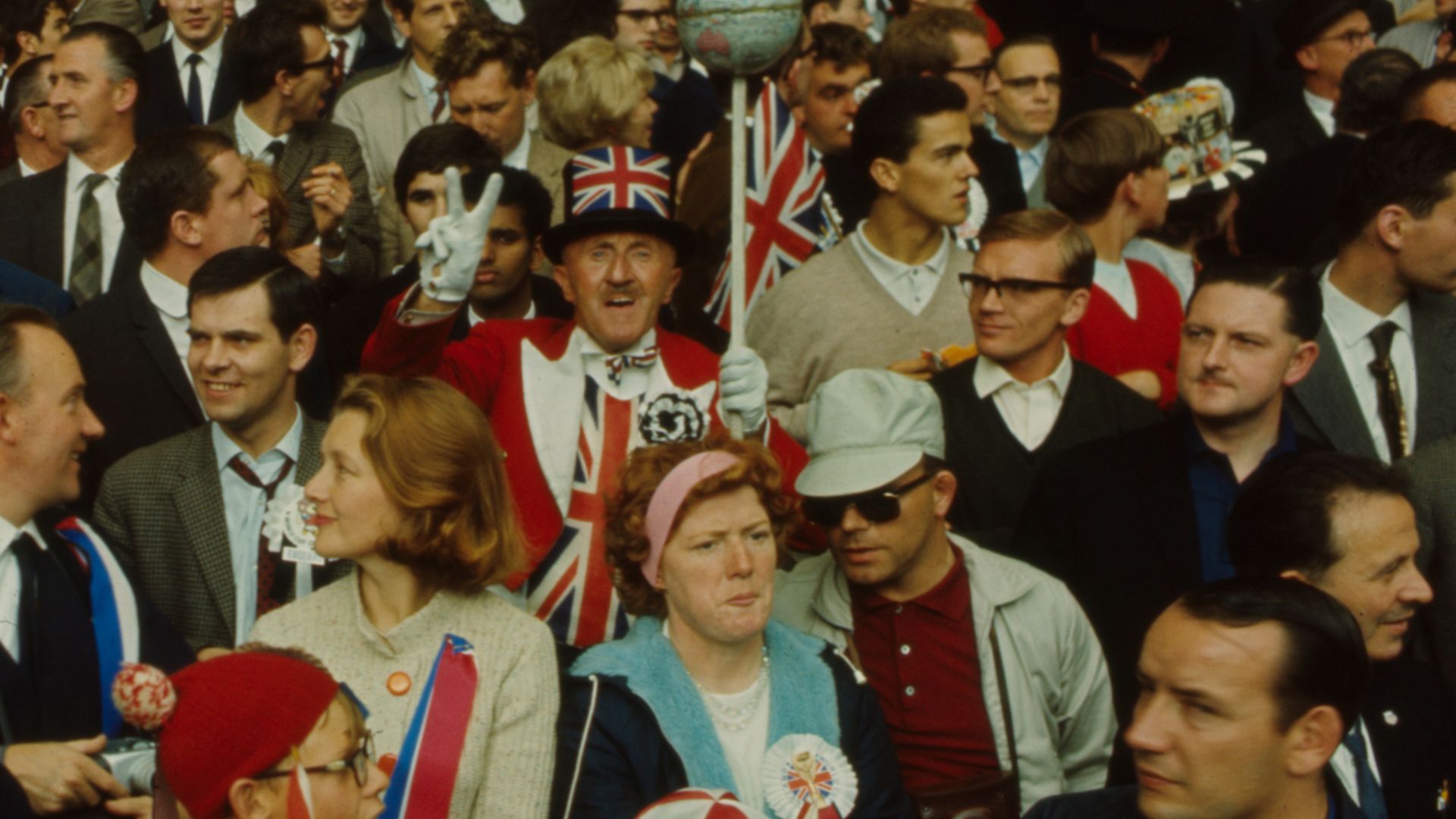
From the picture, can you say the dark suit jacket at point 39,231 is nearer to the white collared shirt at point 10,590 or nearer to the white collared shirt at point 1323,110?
the white collared shirt at point 10,590

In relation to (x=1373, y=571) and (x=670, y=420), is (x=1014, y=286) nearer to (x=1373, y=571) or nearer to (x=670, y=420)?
(x=670, y=420)

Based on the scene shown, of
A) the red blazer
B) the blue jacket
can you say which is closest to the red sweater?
the red blazer

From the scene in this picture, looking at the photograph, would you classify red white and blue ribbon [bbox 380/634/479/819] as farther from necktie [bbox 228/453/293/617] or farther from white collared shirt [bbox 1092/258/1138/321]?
white collared shirt [bbox 1092/258/1138/321]

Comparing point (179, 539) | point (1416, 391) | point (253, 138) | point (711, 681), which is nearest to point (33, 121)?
point (253, 138)

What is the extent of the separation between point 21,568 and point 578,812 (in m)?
1.33

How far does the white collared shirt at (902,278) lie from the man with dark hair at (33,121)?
120 inches

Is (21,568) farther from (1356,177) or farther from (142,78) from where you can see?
(1356,177)

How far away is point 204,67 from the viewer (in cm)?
839

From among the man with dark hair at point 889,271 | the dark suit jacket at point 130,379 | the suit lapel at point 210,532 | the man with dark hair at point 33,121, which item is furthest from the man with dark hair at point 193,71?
the suit lapel at point 210,532

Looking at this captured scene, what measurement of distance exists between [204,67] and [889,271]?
3.68 m

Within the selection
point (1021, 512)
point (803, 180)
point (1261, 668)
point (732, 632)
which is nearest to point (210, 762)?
point (732, 632)

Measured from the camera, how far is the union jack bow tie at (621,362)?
5223 mm

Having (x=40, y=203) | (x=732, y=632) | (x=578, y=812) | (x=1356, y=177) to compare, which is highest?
(x=40, y=203)

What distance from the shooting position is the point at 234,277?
505 cm
